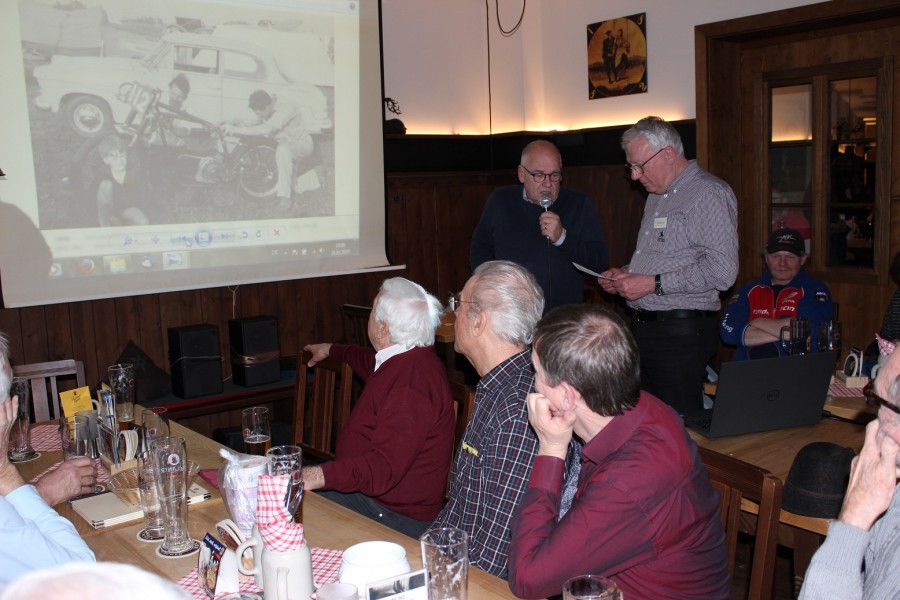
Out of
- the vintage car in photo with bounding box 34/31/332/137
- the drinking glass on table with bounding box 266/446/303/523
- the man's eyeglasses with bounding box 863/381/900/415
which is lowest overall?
the drinking glass on table with bounding box 266/446/303/523

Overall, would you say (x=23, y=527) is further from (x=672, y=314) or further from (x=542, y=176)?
(x=542, y=176)

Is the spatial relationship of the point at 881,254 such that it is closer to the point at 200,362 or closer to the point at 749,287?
the point at 749,287

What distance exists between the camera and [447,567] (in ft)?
4.77

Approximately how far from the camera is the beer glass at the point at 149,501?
1.92 meters

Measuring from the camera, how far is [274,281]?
541 cm

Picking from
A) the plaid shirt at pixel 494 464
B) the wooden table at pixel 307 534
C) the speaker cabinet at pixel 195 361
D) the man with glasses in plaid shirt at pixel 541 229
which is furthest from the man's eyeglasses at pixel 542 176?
the wooden table at pixel 307 534

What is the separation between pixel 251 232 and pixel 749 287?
2.85 meters

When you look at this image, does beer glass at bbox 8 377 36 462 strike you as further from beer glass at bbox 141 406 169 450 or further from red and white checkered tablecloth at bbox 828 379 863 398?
red and white checkered tablecloth at bbox 828 379 863 398

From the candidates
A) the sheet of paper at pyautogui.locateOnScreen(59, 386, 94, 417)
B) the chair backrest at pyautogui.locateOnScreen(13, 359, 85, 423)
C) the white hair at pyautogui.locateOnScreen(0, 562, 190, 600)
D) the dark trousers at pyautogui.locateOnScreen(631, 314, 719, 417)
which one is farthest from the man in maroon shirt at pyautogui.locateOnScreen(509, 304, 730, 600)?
the chair backrest at pyautogui.locateOnScreen(13, 359, 85, 423)

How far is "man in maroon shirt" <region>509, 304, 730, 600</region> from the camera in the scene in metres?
1.62

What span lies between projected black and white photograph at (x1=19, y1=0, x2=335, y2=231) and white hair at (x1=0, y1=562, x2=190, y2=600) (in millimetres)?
4010

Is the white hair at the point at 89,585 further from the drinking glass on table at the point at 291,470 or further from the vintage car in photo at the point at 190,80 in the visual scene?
the vintage car in photo at the point at 190,80

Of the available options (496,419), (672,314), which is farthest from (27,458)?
(672,314)

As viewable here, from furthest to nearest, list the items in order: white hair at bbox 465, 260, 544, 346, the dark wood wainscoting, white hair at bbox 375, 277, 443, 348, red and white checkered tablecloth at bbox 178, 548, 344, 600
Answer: the dark wood wainscoting
white hair at bbox 375, 277, 443, 348
white hair at bbox 465, 260, 544, 346
red and white checkered tablecloth at bbox 178, 548, 344, 600
